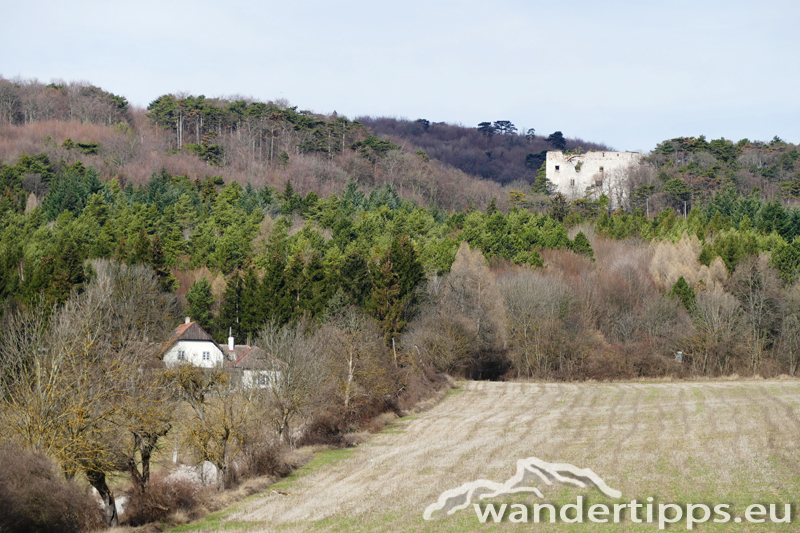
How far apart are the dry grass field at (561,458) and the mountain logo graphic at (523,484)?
358 mm

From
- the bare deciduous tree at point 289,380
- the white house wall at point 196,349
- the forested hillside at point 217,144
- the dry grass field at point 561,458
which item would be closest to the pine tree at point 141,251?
the white house wall at point 196,349

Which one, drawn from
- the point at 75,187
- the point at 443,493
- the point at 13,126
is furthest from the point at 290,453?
the point at 13,126

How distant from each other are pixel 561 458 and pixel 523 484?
4811mm

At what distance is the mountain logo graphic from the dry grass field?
0.36m

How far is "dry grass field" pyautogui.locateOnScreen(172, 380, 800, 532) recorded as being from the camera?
2144cm

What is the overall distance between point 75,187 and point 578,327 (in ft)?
179

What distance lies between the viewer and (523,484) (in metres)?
24.7

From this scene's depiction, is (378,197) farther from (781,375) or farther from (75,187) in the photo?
(781,375)

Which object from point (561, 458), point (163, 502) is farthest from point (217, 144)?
point (163, 502)

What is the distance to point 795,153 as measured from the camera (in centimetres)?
11600

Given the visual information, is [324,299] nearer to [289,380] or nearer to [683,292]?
[289,380]

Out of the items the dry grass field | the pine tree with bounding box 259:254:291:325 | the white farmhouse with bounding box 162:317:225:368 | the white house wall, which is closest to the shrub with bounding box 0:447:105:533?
the dry grass field

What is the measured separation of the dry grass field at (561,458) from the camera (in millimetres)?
21438

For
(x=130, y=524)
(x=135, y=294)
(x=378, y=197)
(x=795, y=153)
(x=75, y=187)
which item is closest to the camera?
(x=130, y=524)
